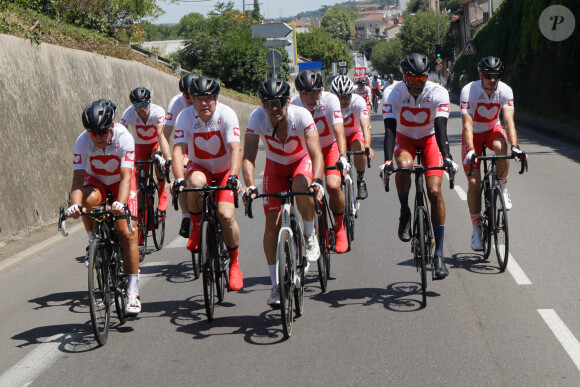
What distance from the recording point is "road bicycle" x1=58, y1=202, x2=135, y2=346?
602 cm

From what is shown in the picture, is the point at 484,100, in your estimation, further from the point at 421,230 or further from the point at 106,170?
the point at 106,170

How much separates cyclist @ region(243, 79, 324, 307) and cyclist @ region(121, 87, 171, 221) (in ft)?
9.35

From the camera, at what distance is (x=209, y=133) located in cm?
736

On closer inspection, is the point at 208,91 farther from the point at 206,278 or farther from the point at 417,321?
the point at 417,321

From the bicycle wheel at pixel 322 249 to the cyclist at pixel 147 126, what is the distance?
2.65 m

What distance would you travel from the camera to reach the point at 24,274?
919cm

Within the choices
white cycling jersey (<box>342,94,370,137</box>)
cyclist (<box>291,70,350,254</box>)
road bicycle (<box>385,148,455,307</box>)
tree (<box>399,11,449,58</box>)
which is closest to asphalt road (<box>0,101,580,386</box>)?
road bicycle (<box>385,148,455,307</box>)

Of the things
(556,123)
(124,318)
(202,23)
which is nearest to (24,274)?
(124,318)

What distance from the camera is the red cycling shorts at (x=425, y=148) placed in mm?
7766

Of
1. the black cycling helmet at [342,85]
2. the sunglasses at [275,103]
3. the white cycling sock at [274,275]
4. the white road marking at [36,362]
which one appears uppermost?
the sunglasses at [275,103]

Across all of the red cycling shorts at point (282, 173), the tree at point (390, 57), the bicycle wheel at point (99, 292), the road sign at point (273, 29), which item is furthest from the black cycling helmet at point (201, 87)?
the tree at point (390, 57)

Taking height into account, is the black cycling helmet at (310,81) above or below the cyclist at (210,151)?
above

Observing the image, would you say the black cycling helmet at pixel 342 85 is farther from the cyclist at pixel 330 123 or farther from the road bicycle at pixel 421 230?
the road bicycle at pixel 421 230

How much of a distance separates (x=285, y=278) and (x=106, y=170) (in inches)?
76.0
